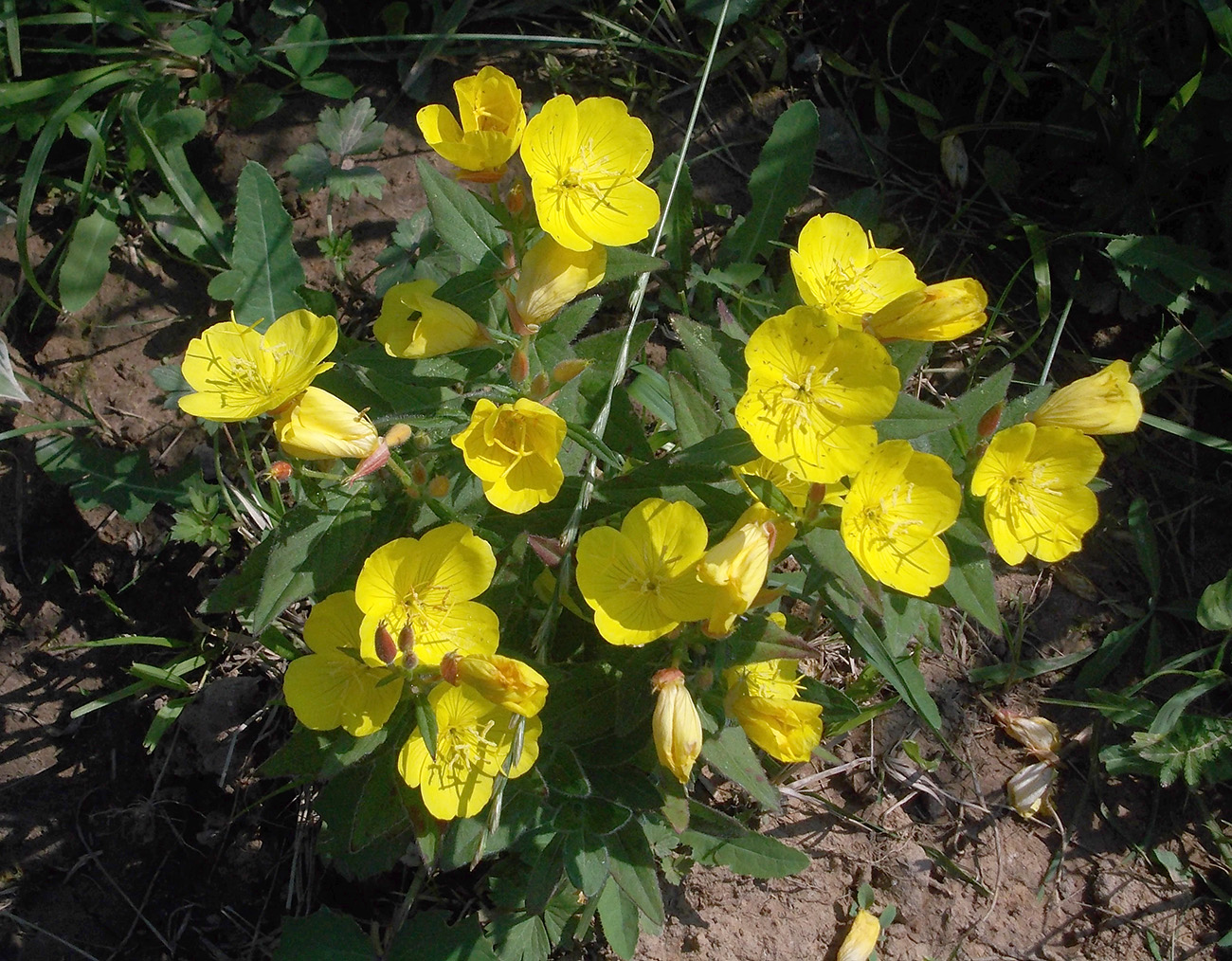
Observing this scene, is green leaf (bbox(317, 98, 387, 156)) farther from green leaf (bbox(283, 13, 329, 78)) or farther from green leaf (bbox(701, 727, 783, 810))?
green leaf (bbox(701, 727, 783, 810))

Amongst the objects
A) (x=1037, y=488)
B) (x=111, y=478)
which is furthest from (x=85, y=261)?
(x=1037, y=488)

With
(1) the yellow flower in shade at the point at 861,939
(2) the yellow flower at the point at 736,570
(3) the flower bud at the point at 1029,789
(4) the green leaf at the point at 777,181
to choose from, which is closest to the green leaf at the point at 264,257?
(4) the green leaf at the point at 777,181

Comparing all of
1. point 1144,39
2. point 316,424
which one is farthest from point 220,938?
point 1144,39

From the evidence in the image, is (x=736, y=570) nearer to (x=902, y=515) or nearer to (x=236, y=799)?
(x=902, y=515)

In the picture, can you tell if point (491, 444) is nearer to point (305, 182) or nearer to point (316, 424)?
point (316, 424)

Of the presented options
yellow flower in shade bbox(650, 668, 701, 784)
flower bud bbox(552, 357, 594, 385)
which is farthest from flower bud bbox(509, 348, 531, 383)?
yellow flower in shade bbox(650, 668, 701, 784)

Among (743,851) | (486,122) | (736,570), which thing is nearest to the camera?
(736,570)
